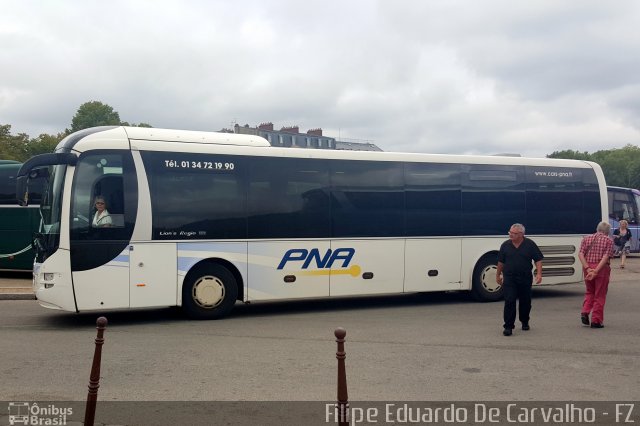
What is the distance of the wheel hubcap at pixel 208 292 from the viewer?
11672 millimetres

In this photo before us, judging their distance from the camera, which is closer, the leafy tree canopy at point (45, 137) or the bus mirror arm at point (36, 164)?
the bus mirror arm at point (36, 164)

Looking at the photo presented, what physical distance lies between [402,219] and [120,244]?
5.78m

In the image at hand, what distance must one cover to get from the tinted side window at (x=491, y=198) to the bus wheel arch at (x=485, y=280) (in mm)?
611

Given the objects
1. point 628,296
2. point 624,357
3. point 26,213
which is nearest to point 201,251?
point 624,357

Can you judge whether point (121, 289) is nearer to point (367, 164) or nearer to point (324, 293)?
point (324, 293)

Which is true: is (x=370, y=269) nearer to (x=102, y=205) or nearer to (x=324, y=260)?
(x=324, y=260)

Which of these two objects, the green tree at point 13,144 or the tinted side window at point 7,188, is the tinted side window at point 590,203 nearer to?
the tinted side window at point 7,188

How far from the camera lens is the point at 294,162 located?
500 inches

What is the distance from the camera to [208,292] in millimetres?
11742

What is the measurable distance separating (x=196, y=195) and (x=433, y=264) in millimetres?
5385

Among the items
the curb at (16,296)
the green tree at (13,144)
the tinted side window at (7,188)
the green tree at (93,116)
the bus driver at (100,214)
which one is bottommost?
the curb at (16,296)

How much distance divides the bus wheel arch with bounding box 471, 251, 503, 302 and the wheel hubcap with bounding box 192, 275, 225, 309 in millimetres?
5840

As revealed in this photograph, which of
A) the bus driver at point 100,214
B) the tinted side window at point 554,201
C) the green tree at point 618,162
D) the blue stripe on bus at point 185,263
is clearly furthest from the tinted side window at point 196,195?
the green tree at point 618,162

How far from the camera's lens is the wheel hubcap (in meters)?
11.7
